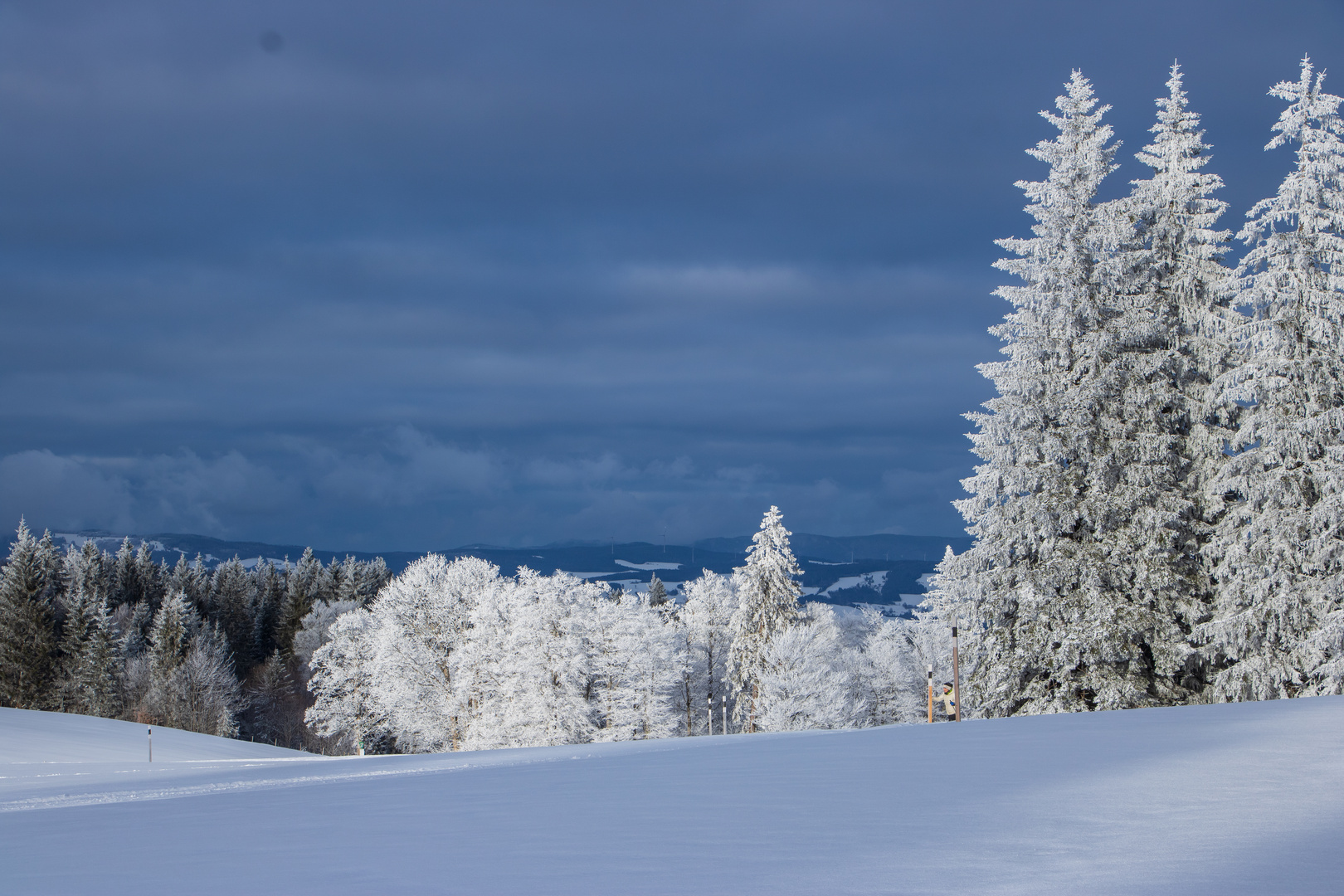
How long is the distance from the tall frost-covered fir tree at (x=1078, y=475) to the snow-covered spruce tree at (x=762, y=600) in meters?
26.3

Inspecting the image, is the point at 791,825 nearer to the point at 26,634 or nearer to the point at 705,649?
the point at 705,649

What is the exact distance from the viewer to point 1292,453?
22859mm

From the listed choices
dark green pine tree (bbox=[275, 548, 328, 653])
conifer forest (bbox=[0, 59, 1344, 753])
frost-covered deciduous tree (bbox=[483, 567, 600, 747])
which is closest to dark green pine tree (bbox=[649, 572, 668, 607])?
dark green pine tree (bbox=[275, 548, 328, 653])

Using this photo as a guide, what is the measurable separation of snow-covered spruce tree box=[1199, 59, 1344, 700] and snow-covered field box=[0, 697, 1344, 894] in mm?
8435

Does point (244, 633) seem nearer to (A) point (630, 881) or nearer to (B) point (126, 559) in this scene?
(B) point (126, 559)

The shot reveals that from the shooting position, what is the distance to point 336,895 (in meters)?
5.52

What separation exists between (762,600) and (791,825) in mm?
46408

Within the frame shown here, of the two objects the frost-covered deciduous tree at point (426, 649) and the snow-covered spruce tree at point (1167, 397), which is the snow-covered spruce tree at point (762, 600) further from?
the snow-covered spruce tree at point (1167, 397)

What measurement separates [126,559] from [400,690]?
5767 cm

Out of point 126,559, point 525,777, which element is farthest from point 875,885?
point 126,559

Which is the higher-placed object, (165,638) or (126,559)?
(126,559)

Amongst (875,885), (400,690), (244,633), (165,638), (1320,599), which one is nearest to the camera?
(875,885)

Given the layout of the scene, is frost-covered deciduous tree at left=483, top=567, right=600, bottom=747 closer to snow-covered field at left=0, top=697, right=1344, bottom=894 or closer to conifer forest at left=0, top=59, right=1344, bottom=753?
conifer forest at left=0, top=59, right=1344, bottom=753

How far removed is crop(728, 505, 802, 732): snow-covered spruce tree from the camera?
53.0 m
